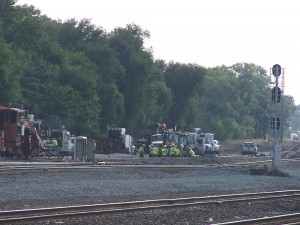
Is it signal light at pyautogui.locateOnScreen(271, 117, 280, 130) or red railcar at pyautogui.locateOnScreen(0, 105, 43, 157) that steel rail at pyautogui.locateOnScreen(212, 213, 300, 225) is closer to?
signal light at pyautogui.locateOnScreen(271, 117, 280, 130)

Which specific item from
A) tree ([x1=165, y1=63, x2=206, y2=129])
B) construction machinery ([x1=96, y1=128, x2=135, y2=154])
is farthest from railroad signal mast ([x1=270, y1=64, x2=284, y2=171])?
tree ([x1=165, y1=63, x2=206, y2=129])

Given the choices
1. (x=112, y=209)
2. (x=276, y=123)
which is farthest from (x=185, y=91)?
(x=112, y=209)

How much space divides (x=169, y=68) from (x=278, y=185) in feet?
305

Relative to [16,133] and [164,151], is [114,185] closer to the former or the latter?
[16,133]

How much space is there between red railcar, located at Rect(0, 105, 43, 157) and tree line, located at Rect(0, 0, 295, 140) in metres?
17.8

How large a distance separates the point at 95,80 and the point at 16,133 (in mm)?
42235

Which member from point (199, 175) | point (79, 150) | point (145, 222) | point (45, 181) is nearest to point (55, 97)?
point (79, 150)

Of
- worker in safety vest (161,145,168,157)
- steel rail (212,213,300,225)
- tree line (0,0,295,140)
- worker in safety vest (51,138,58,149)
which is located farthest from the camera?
tree line (0,0,295,140)

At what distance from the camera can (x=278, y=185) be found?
118 feet

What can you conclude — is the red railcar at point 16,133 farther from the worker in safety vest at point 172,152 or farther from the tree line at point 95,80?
the tree line at point 95,80

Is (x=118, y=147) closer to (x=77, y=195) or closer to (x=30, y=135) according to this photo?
(x=30, y=135)

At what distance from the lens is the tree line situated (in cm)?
8044

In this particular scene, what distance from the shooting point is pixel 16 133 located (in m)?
49.7

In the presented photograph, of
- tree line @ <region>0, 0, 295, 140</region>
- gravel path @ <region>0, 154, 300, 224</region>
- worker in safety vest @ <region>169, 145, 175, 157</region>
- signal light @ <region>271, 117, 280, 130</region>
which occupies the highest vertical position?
tree line @ <region>0, 0, 295, 140</region>
